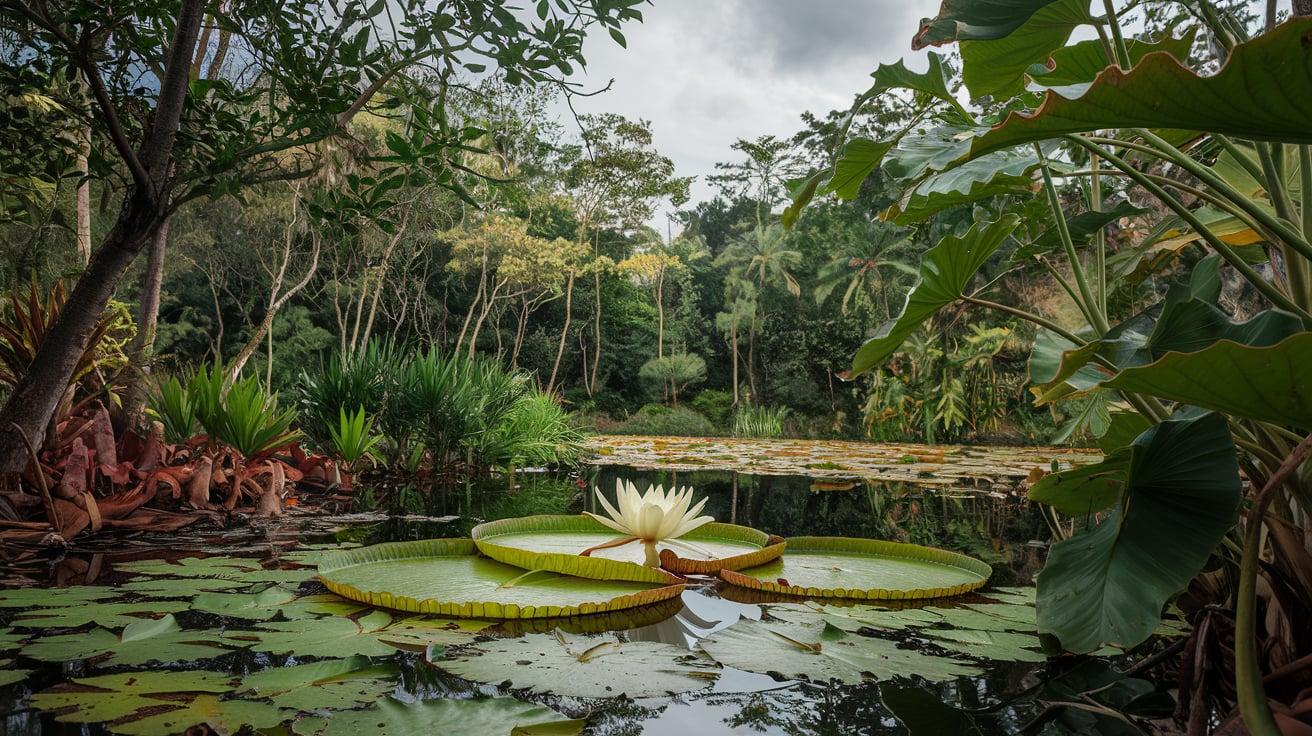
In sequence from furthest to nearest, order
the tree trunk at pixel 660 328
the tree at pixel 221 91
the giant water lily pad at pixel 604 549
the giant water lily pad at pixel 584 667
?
the tree trunk at pixel 660 328, the tree at pixel 221 91, the giant water lily pad at pixel 604 549, the giant water lily pad at pixel 584 667

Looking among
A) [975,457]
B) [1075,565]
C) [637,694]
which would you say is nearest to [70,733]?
[637,694]

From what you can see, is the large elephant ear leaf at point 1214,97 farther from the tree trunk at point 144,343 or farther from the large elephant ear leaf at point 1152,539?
the tree trunk at point 144,343

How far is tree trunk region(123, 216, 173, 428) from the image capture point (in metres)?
3.17

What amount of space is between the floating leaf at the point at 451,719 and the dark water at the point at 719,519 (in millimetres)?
57

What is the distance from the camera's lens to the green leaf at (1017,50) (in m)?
1.16

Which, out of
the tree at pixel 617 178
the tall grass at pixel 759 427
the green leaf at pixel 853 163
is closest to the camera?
the green leaf at pixel 853 163

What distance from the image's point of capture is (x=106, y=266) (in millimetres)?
1815

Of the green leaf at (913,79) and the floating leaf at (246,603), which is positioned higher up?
the green leaf at (913,79)

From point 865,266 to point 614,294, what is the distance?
7281 millimetres

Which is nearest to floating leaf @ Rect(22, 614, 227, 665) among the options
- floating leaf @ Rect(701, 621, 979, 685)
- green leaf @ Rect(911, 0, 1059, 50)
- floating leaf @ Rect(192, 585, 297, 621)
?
floating leaf @ Rect(192, 585, 297, 621)

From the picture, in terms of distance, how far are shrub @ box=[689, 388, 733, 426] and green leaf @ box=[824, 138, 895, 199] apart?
53.1 ft

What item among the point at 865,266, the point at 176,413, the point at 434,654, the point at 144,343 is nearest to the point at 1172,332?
the point at 434,654

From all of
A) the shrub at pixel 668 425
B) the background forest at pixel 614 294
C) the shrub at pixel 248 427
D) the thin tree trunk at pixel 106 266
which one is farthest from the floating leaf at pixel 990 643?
the shrub at pixel 668 425

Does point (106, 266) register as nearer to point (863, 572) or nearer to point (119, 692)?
point (119, 692)
